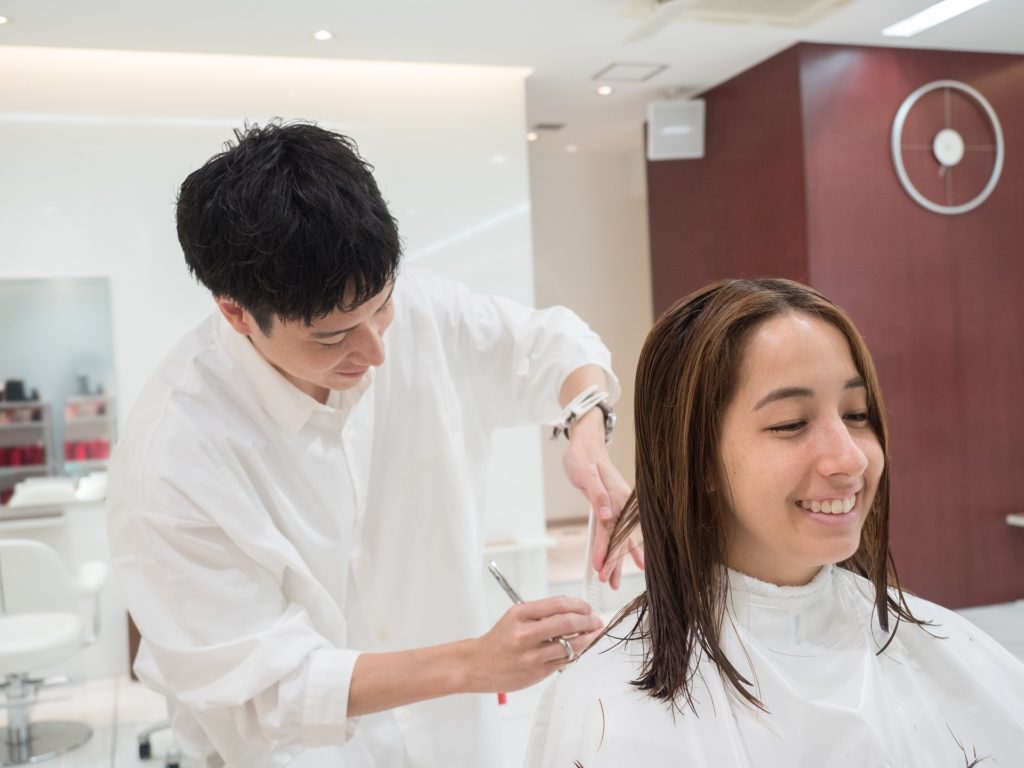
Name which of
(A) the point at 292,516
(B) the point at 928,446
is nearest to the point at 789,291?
(A) the point at 292,516

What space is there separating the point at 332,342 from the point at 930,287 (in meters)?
4.35

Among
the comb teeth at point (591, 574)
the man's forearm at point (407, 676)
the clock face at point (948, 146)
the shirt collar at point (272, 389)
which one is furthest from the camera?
the clock face at point (948, 146)

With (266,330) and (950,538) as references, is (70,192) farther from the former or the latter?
(950,538)

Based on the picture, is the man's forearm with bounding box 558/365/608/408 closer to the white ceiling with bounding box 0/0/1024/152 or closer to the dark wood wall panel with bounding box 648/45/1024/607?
the white ceiling with bounding box 0/0/1024/152

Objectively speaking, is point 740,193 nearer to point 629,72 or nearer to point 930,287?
point 629,72

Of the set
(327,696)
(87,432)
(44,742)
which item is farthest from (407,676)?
(87,432)

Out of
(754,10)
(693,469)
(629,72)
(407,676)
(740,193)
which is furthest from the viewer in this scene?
(740,193)

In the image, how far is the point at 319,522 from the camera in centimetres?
149

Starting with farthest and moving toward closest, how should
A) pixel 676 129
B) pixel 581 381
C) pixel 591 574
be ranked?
pixel 676 129 < pixel 581 381 < pixel 591 574

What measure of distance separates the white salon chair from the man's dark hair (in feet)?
9.42

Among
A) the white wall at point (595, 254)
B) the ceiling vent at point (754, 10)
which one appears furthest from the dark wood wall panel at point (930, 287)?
the white wall at point (595, 254)

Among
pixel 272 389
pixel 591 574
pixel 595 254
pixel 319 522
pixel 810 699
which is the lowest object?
pixel 810 699

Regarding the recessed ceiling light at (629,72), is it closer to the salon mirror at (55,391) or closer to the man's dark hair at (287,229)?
the salon mirror at (55,391)

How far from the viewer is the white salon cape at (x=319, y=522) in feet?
4.17
